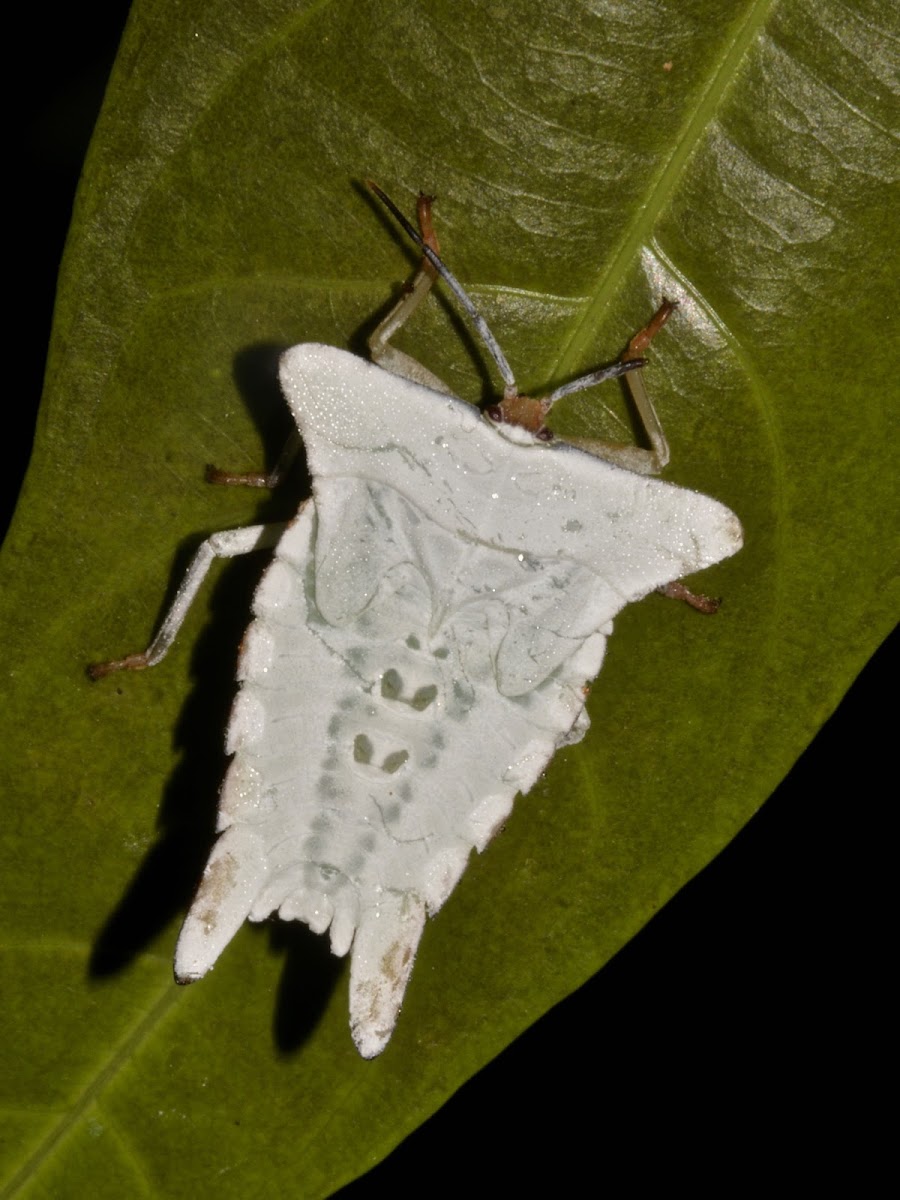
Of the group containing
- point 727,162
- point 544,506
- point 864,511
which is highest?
point 727,162

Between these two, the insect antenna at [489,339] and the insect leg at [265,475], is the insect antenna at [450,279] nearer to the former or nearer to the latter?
the insect antenna at [489,339]

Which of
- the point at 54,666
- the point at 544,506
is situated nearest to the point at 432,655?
the point at 544,506

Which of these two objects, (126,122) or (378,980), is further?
(378,980)

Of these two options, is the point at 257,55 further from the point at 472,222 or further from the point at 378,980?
the point at 378,980

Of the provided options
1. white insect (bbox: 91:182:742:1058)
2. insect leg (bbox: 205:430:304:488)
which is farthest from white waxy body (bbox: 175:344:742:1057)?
insect leg (bbox: 205:430:304:488)

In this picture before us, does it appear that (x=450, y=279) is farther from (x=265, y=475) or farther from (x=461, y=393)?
(x=265, y=475)

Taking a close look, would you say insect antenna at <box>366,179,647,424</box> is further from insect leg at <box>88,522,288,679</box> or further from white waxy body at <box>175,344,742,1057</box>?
insect leg at <box>88,522,288,679</box>
